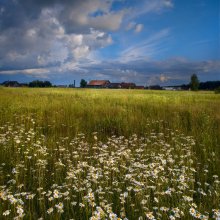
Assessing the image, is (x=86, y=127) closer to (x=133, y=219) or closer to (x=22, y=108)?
(x=22, y=108)

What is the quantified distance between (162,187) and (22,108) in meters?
10.2

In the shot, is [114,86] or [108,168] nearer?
[108,168]

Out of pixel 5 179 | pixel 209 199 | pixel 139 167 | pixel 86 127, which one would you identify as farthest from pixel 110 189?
pixel 86 127

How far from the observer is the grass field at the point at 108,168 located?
325 centimetres

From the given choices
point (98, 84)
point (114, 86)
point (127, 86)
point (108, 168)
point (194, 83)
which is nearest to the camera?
point (108, 168)

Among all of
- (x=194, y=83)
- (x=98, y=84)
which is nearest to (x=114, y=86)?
(x=98, y=84)

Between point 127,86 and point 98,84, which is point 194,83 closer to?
point 127,86

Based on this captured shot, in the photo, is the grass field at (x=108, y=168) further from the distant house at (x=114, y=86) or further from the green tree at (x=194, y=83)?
the distant house at (x=114, y=86)

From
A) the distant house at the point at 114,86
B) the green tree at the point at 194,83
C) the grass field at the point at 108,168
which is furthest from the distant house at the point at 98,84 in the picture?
the grass field at the point at 108,168

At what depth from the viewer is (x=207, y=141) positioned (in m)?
6.65

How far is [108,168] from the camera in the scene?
4.17 m

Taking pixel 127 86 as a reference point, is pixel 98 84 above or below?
above

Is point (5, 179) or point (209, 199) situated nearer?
point (209, 199)

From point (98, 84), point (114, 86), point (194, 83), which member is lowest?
point (114, 86)
